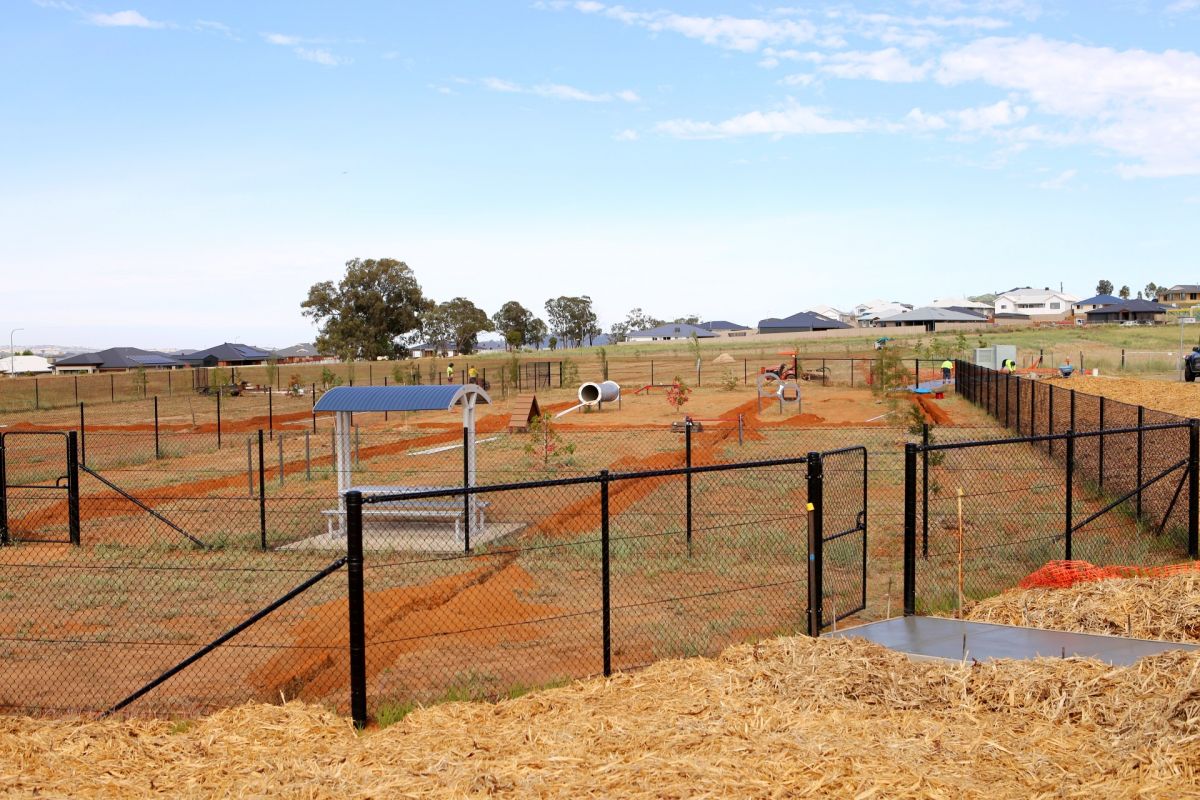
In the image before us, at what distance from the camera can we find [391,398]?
15.8 m

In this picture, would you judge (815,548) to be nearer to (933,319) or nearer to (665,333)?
(933,319)

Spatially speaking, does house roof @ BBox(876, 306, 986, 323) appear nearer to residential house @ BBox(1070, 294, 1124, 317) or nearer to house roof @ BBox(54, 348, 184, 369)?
residential house @ BBox(1070, 294, 1124, 317)

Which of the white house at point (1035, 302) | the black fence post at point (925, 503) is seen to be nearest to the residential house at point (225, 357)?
the black fence post at point (925, 503)

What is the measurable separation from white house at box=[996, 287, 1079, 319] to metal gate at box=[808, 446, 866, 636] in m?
167

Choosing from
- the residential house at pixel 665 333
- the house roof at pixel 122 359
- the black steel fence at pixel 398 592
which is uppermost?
the residential house at pixel 665 333

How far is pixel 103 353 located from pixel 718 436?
3367 inches

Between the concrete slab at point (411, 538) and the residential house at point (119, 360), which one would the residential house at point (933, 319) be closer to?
the residential house at point (119, 360)

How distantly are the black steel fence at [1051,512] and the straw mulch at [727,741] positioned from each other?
2722 millimetres

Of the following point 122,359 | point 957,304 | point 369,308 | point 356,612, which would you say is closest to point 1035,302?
point 957,304

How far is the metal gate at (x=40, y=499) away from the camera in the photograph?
1483cm

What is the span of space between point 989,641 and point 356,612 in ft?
16.6

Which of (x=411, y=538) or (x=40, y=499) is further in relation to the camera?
(x=40, y=499)

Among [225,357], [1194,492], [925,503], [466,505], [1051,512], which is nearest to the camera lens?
[925,503]

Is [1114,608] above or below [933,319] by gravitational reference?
below
